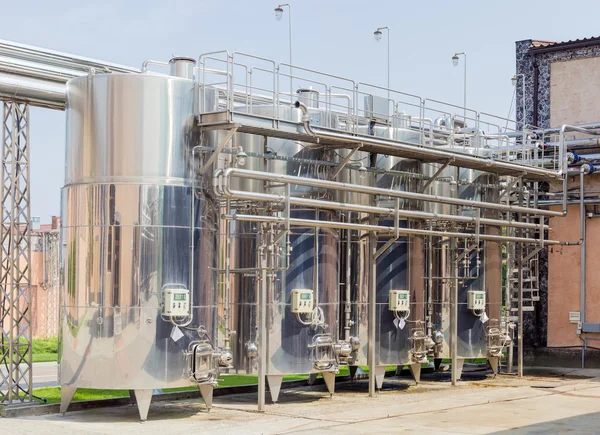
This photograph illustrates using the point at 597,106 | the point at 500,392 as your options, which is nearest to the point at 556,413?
the point at 500,392

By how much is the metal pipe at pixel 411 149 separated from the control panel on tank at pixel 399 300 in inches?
114

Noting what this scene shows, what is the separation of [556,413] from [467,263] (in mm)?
5813

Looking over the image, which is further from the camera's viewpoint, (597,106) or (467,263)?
(597,106)

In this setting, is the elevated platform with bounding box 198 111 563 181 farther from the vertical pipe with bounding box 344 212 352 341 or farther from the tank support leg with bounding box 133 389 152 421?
the tank support leg with bounding box 133 389 152 421

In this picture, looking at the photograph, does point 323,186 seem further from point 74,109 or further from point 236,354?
point 74,109

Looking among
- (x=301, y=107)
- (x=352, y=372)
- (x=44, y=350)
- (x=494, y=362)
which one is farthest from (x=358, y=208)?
(x=44, y=350)

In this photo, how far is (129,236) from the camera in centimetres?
1505

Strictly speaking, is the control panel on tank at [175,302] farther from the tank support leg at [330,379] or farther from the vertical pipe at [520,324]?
the vertical pipe at [520,324]

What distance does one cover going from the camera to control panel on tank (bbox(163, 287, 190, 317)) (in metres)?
15.0

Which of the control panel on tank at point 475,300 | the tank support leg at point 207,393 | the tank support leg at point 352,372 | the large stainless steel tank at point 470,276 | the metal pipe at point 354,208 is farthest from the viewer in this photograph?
the control panel on tank at point 475,300

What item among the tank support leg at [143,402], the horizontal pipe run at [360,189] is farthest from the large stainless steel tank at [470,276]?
the tank support leg at [143,402]

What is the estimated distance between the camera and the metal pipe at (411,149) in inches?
662

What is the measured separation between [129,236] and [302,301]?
12.2 feet

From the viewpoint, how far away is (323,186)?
662 inches
